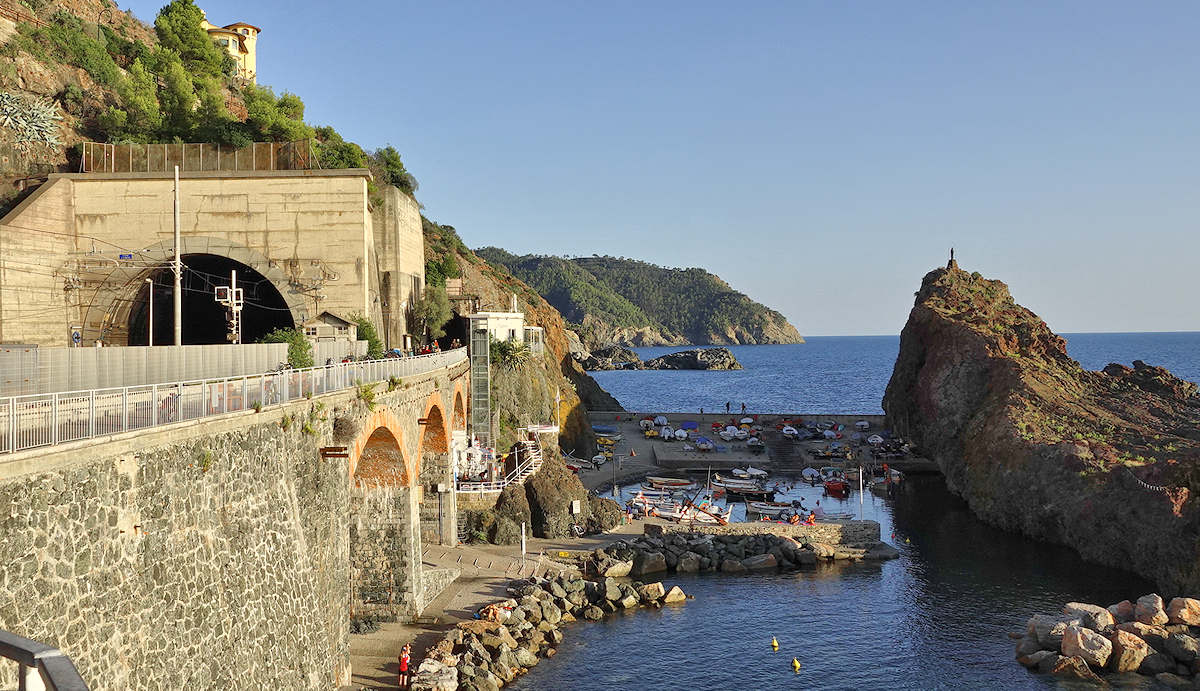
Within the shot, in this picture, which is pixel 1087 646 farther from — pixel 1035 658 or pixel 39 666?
pixel 39 666

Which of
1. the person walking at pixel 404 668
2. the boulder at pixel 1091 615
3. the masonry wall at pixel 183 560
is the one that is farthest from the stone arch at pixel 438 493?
the boulder at pixel 1091 615

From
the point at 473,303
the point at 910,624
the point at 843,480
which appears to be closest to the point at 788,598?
the point at 910,624

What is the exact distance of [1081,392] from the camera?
70000 mm

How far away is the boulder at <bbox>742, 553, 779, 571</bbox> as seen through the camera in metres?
45.1

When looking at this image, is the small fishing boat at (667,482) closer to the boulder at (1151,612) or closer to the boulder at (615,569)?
the boulder at (615,569)

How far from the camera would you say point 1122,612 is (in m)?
35.3

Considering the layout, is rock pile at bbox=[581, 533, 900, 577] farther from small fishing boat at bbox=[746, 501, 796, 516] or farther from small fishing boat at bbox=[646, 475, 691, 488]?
small fishing boat at bbox=[646, 475, 691, 488]

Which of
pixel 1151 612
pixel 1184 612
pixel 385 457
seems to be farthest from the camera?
pixel 1151 612

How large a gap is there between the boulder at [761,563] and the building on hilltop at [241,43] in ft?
236

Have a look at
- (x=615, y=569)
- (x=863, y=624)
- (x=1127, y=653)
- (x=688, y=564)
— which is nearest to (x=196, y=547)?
(x=615, y=569)

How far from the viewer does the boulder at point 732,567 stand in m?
44.7

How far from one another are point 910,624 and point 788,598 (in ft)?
19.2

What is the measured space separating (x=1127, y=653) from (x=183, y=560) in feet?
107

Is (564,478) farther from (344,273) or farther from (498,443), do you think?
(344,273)
